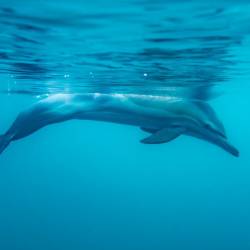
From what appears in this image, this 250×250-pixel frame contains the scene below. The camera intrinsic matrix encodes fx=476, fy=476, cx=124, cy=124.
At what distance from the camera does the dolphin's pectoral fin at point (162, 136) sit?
46.6 feet

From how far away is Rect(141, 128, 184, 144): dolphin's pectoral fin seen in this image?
14.2m

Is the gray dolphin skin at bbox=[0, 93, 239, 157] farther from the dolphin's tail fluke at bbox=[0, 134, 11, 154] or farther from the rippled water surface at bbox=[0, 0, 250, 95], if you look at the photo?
the rippled water surface at bbox=[0, 0, 250, 95]

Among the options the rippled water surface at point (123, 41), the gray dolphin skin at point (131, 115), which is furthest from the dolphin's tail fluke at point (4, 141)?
the rippled water surface at point (123, 41)

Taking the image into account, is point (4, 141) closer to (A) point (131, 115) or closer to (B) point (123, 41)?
(A) point (131, 115)

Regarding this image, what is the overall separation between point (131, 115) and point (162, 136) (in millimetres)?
2206

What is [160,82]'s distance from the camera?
2194 cm

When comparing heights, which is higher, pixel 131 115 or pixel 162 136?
pixel 131 115

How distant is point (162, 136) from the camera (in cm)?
1444

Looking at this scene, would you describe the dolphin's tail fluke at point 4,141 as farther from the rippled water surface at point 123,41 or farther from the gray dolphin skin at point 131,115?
the rippled water surface at point 123,41

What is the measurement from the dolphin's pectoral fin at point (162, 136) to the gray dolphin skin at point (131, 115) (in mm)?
60

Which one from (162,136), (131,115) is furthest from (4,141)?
(162,136)

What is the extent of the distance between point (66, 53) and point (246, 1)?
7.36 metres

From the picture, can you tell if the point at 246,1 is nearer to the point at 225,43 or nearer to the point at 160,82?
the point at 225,43

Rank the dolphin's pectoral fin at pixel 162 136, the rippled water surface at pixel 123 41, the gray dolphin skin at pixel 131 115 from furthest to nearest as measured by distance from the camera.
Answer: the gray dolphin skin at pixel 131 115 → the dolphin's pectoral fin at pixel 162 136 → the rippled water surface at pixel 123 41
